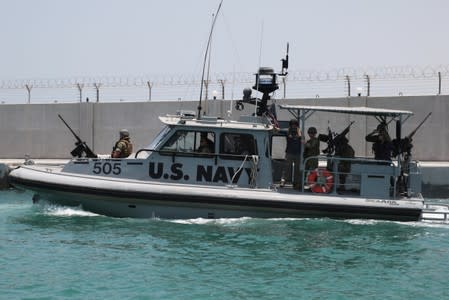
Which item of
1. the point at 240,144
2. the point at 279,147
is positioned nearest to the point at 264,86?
the point at 240,144

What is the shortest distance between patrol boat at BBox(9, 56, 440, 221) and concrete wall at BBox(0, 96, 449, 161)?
9.38 meters

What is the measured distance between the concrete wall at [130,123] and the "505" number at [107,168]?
1054cm

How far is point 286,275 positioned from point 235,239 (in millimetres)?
2278

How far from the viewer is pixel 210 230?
1238 cm

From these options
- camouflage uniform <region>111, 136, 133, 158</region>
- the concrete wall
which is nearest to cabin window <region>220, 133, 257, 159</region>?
camouflage uniform <region>111, 136, 133, 158</region>

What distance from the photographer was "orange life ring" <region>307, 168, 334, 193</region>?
13547 millimetres

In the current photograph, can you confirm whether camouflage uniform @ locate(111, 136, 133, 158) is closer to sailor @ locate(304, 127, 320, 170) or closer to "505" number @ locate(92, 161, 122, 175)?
"505" number @ locate(92, 161, 122, 175)

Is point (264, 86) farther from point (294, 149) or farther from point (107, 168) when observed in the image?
point (107, 168)

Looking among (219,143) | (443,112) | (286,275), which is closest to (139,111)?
(443,112)

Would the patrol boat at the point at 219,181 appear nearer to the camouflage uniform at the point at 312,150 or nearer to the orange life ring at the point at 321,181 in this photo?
the orange life ring at the point at 321,181

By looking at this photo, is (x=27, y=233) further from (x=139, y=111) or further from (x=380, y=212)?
(x=139, y=111)

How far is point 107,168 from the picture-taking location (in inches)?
527

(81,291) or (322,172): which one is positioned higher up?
(322,172)

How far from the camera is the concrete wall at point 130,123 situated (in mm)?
22703
